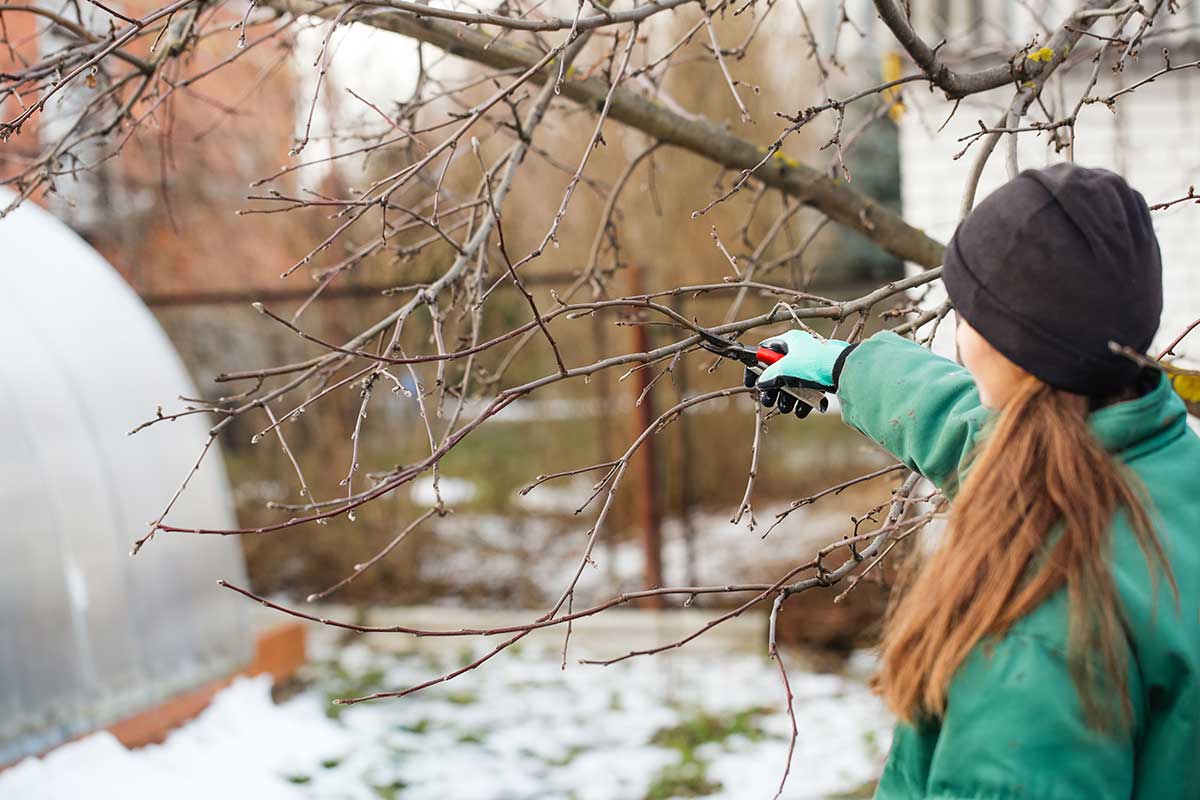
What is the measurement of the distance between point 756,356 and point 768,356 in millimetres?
26

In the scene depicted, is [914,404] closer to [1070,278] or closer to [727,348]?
[727,348]

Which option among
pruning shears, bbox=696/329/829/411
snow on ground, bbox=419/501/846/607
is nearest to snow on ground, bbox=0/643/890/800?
snow on ground, bbox=419/501/846/607

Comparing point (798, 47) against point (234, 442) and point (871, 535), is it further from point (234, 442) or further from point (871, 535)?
point (871, 535)

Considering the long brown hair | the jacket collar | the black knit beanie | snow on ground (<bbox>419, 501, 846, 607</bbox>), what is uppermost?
snow on ground (<bbox>419, 501, 846, 607</bbox>)

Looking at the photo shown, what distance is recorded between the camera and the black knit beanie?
124 centimetres

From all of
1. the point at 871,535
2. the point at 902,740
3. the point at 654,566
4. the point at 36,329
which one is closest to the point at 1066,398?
the point at 902,740

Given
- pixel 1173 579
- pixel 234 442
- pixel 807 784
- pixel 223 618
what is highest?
pixel 234 442

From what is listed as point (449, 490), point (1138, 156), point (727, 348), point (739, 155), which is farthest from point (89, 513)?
point (449, 490)

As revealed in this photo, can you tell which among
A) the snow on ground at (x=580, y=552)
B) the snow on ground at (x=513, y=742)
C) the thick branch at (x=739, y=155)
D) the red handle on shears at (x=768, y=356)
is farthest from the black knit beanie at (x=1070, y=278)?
the snow on ground at (x=580, y=552)

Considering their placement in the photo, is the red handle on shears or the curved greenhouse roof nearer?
the red handle on shears

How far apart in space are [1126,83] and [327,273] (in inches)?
189

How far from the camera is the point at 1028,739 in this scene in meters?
1.14

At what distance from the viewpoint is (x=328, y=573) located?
7.88m

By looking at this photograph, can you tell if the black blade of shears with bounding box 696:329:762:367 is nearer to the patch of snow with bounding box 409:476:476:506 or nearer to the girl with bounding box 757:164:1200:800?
the girl with bounding box 757:164:1200:800
